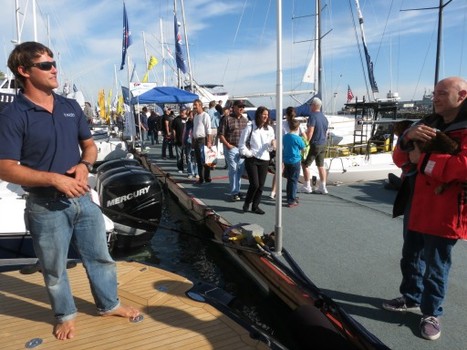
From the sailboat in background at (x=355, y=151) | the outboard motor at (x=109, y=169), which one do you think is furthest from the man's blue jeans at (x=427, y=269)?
the sailboat in background at (x=355, y=151)

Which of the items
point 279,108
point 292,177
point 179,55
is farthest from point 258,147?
point 179,55

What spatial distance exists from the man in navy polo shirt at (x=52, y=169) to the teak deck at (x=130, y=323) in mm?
178

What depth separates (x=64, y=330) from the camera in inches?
97.0

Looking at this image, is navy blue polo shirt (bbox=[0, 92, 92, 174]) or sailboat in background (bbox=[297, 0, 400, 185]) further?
sailboat in background (bbox=[297, 0, 400, 185])

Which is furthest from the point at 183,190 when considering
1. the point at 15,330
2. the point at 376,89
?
the point at 376,89

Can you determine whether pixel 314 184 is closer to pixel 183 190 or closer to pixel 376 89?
pixel 183 190

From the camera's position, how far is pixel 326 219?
17.9 ft

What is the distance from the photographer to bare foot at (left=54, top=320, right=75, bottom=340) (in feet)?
8.05

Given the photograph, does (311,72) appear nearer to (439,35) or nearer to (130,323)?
(439,35)

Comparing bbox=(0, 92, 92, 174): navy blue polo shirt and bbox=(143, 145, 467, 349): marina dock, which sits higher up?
bbox=(0, 92, 92, 174): navy blue polo shirt

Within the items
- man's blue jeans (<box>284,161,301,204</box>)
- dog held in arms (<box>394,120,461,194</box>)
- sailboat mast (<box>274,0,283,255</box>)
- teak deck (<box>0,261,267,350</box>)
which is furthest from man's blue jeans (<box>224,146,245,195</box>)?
dog held in arms (<box>394,120,461,194</box>)

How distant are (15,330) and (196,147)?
5707 millimetres

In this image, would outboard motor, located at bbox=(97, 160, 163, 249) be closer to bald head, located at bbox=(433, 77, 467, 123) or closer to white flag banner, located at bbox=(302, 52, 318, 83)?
bald head, located at bbox=(433, 77, 467, 123)

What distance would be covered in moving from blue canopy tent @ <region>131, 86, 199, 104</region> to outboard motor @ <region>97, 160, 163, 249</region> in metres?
7.54
